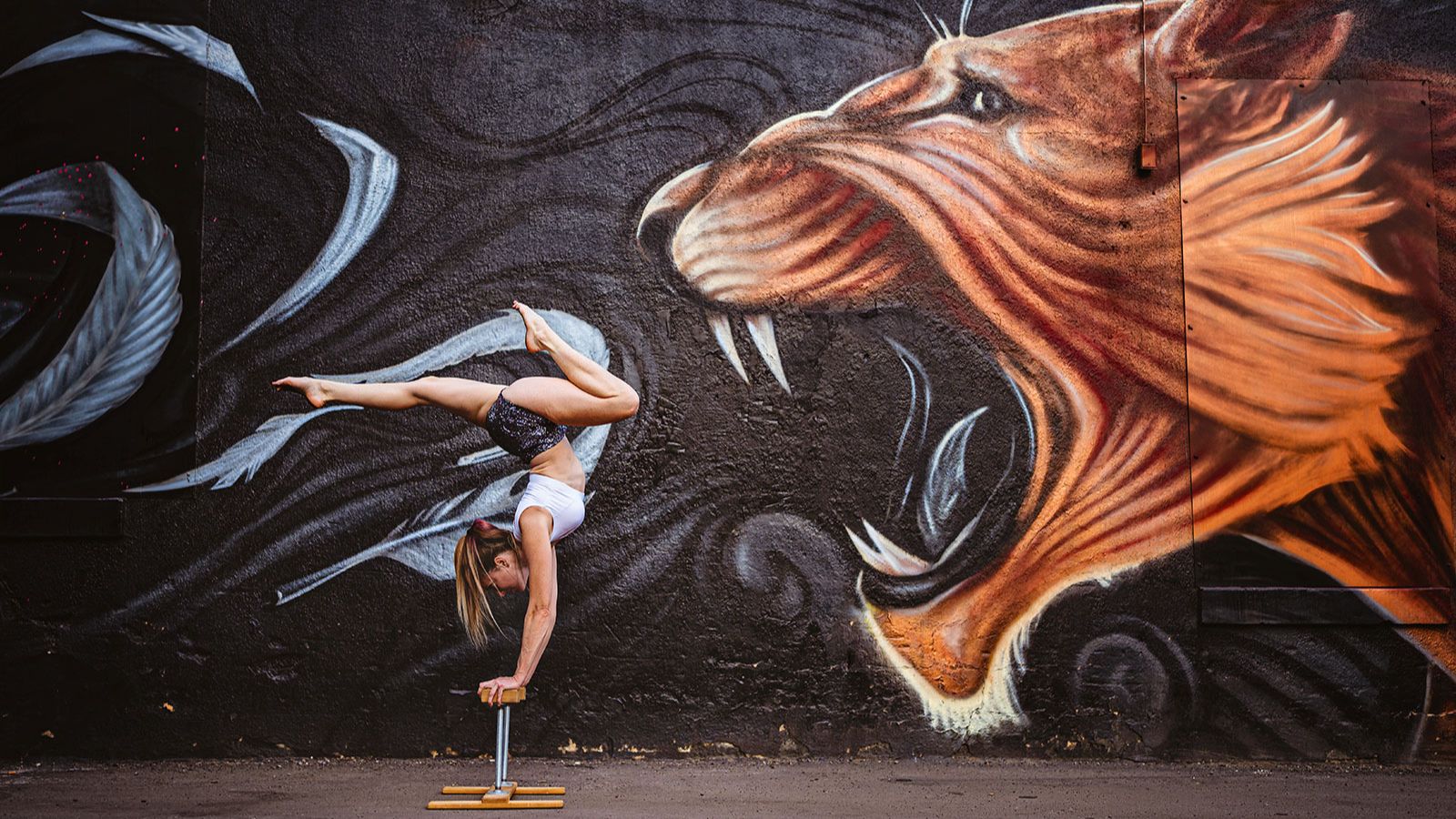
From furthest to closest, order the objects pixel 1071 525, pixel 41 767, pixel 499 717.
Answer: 1. pixel 1071 525
2. pixel 41 767
3. pixel 499 717

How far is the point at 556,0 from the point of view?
5.78 meters

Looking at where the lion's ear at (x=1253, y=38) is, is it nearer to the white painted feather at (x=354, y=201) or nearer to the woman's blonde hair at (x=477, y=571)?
the white painted feather at (x=354, y=201)

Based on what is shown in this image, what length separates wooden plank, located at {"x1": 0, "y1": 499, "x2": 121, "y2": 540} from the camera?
17.6ft

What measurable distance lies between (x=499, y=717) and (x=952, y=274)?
3108 mm

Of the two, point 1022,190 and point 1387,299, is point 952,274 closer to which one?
point 1022,190

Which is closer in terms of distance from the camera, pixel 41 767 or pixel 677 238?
pixel 41 767

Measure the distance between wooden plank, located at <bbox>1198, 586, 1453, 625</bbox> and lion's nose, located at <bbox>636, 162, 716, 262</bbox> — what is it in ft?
10.6

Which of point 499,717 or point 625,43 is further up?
point 625,43

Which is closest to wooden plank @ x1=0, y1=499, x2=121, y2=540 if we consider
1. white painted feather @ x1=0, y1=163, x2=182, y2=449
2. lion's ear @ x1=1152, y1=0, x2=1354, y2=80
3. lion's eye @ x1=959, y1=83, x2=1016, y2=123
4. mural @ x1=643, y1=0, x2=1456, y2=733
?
white painted feather @ x1=0, y1=163, x2=182, y2=449

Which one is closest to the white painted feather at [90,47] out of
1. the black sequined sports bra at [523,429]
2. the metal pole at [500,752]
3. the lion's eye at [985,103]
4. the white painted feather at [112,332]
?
the white painted feather at [112,332]

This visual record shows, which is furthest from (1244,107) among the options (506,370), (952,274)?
(506,370)

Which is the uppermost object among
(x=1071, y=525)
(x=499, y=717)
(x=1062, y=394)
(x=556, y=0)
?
(x=556, y=0)

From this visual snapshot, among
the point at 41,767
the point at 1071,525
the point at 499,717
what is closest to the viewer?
the point at 499,717

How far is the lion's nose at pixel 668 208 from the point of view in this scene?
5.67m
